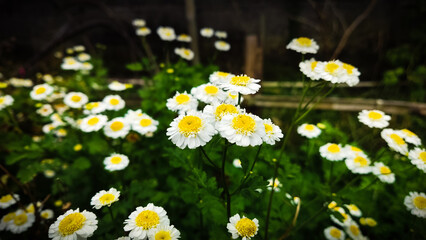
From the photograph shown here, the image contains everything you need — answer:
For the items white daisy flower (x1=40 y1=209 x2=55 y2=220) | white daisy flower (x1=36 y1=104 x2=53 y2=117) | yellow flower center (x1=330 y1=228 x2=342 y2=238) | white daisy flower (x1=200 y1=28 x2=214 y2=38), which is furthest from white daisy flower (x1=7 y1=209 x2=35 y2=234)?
white daisy flower (x1=200 y1=28 x2=214 y2=38)

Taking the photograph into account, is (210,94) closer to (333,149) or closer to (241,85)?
(241,85)

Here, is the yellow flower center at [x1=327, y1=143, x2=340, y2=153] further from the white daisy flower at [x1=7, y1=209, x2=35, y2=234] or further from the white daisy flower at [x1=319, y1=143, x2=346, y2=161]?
the white daisy flower at [x1=7, y1=209, x2=35, y2=234]

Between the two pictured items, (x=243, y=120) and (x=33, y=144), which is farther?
(x=33, y=144)

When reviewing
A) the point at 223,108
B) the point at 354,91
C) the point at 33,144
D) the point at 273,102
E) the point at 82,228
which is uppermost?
the point at 223,108

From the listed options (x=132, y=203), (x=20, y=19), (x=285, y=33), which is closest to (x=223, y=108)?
(x=132, y=203)

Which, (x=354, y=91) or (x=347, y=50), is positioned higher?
(x=347, y=50)

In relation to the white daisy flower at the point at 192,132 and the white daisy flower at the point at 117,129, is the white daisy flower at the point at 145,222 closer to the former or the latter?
the white daisy flower at the point at 192,132

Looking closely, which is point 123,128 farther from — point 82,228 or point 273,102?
point 273,102
